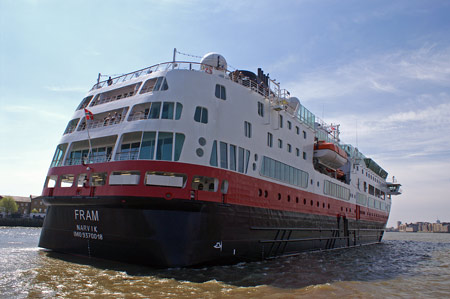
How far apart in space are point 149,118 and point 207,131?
2.68 meters

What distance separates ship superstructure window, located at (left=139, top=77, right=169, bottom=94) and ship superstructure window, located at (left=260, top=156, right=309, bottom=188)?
6.71 metres

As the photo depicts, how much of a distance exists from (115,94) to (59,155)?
4507 mm

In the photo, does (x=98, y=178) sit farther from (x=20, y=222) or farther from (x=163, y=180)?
(x=20, y=222)

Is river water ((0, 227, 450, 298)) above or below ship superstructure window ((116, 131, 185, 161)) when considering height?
below

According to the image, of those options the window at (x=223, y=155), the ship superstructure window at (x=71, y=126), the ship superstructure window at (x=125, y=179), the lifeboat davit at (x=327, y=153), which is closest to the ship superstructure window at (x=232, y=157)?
the window at (x=223, y=155)

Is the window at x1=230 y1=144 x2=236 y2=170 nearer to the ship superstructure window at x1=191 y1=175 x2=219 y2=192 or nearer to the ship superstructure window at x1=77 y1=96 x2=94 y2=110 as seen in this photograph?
the ship superstructure window at x1=191 y1=175 x2=219 y2=192

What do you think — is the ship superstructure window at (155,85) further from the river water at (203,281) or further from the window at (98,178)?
the river water at (203,281)

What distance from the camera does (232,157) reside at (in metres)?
16.3

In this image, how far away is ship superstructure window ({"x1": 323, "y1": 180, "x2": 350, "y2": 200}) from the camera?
2664 cm

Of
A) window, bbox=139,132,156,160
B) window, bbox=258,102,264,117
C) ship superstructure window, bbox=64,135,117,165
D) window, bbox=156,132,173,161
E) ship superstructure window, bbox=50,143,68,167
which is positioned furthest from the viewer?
window, bbox=258,102,264,117

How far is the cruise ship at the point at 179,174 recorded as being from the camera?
1374cm

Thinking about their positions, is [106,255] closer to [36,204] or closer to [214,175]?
[214,175]

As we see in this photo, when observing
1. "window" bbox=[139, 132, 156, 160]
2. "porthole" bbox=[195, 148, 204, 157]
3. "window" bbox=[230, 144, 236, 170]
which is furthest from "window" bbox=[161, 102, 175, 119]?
"window" bbox=[230, 144, 236, 170]

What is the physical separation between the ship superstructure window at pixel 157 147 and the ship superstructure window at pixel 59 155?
4.82 m
